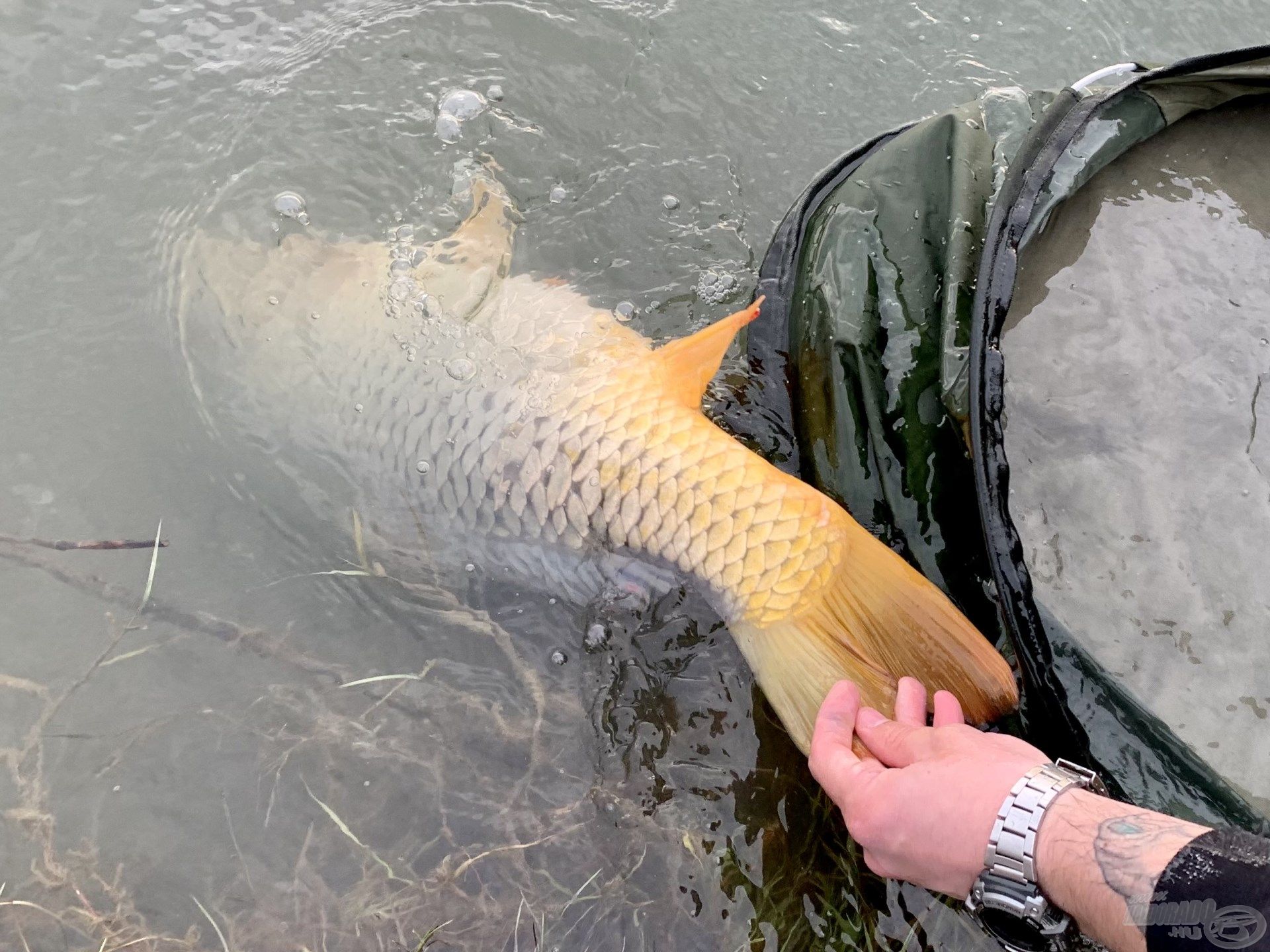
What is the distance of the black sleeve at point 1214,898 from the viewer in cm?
94

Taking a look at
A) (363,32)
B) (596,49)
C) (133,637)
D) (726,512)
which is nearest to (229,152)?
(363,32)

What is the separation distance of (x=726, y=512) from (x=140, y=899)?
1.44 metres

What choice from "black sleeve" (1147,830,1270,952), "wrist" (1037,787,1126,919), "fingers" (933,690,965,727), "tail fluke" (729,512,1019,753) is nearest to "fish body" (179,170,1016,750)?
"tail fluke" (729,512,1019,753)

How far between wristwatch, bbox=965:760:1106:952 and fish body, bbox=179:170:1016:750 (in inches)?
12.6

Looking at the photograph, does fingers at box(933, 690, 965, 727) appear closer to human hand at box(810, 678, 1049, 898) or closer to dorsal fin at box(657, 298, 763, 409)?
human hand at box(810, 678, 1049, 898)

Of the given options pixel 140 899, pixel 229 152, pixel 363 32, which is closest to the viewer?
pixel 140 899

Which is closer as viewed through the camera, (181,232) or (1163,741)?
(1163,741)

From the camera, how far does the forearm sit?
1.08m

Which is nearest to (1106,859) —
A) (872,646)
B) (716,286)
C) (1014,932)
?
(1014,932)

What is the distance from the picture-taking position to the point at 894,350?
5.49 ft

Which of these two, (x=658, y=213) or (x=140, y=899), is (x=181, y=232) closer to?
(x=658, y=213)

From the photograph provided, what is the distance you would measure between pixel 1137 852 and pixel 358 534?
168cm

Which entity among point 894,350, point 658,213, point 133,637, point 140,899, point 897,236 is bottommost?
point 140,899

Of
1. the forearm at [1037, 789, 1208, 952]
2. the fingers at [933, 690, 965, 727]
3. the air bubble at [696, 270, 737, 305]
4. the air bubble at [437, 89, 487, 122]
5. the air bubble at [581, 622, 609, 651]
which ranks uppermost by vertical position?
the air bubble at [437, 89, 487, 122]
